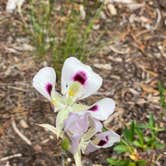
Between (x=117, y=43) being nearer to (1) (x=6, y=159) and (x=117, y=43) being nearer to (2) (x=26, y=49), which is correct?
(2) (x=26, y=49)

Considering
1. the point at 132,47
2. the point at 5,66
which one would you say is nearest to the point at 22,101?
the point at 5,66

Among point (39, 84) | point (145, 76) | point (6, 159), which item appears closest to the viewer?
point (39, 84)

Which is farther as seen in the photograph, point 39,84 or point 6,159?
point 6,159

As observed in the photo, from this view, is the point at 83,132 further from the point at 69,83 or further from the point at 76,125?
the point at 69,83

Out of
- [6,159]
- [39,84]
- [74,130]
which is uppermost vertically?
[39,84]

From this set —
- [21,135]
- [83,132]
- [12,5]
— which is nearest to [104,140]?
[83,132]

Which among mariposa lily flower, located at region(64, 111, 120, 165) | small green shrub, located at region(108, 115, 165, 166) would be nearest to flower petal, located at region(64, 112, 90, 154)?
mariposa lily flower, located at region(64, 111, 120, 165)
